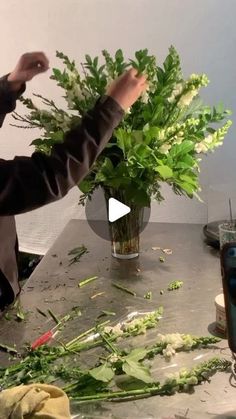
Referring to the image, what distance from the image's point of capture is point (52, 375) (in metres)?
0.78

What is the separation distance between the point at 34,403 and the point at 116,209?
575 mm

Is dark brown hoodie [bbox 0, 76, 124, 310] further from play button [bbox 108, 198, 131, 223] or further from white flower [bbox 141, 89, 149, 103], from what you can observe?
play button [bbox 108, 198, 131, 223]

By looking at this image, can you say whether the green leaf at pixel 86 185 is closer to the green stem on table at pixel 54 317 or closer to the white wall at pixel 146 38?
the green stem on table at pixel 54 317

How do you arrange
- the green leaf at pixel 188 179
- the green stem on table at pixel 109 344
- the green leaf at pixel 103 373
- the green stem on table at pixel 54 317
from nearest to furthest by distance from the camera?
the green leaf at pixel 103 373 → the green stem on table at pixel 109 344 → the green stem on table at pixel 54 317 → the green leaf at pixel 188 179

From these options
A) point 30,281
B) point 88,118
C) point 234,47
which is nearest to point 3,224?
point 30,281

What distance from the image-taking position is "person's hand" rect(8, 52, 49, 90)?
1111mm

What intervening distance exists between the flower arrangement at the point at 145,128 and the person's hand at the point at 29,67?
8cm

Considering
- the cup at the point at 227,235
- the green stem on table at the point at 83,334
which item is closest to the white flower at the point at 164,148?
the cup at the point at 227,235

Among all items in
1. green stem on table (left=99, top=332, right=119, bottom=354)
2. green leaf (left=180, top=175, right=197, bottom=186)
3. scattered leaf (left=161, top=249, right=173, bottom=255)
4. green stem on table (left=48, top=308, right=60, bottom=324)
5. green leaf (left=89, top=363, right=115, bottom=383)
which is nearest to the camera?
Answer: green leaf (left=89, top=363, right=115, bottom=383)

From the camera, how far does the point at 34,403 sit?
0.63m

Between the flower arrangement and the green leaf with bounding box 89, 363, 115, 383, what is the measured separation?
41 centimetres

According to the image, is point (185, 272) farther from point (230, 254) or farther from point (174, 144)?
point (230, 254)

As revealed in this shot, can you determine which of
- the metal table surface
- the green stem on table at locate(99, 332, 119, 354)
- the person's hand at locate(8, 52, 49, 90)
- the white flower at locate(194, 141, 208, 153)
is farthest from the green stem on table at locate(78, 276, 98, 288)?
the person's hand at locate(8, 52, 49, 90)
